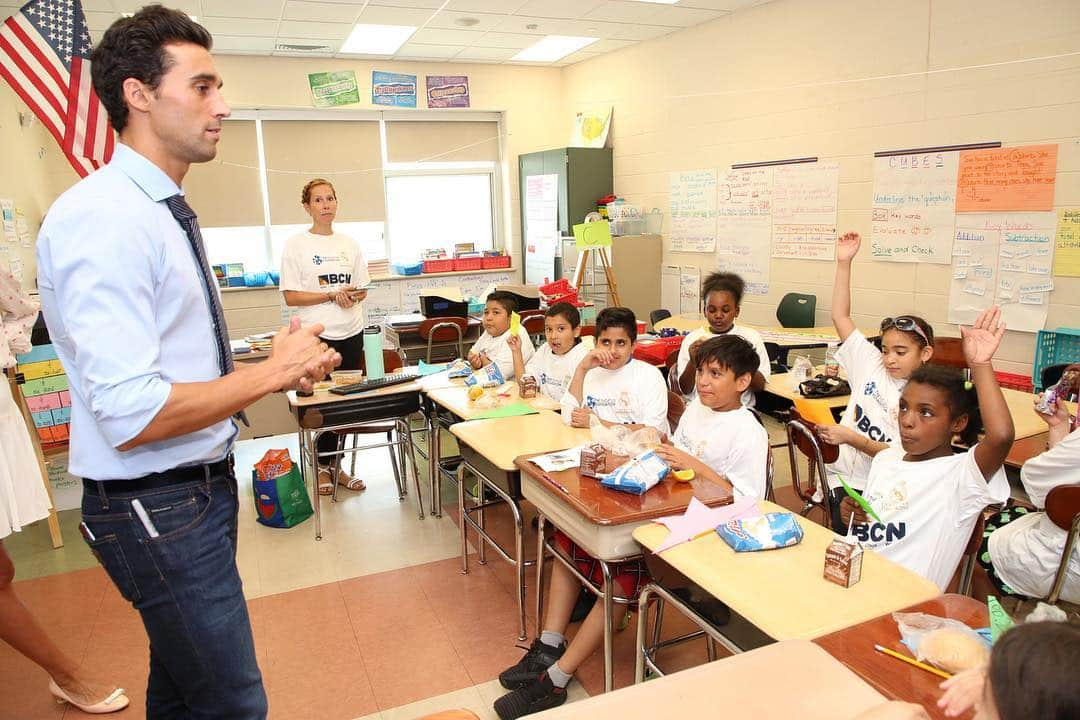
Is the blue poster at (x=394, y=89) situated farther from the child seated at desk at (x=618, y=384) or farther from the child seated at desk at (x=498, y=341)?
the child seated at desk at (x=618, y=384)

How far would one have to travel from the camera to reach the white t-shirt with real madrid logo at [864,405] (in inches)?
110

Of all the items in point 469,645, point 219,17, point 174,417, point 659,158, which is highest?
point 219,17

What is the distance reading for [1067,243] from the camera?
13.5ft

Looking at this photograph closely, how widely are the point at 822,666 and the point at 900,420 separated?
1175 millimetres

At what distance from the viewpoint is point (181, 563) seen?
1.21 m

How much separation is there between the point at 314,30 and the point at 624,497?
593 centimetres

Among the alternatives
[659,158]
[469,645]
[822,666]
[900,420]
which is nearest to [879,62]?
[659,158]

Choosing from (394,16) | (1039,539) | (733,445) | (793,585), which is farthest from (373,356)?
(394,16)

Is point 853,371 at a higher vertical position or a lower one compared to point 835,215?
lower

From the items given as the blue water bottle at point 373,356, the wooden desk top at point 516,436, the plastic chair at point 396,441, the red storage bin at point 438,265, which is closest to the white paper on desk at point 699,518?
the wooden desk top at point 516,436

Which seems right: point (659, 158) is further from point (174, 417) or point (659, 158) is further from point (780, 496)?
point (174, 417)

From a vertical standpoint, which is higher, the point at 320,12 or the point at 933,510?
the point at 320,12

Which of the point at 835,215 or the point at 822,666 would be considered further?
the point at 835,215

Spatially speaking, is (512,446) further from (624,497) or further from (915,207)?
(915,207)
